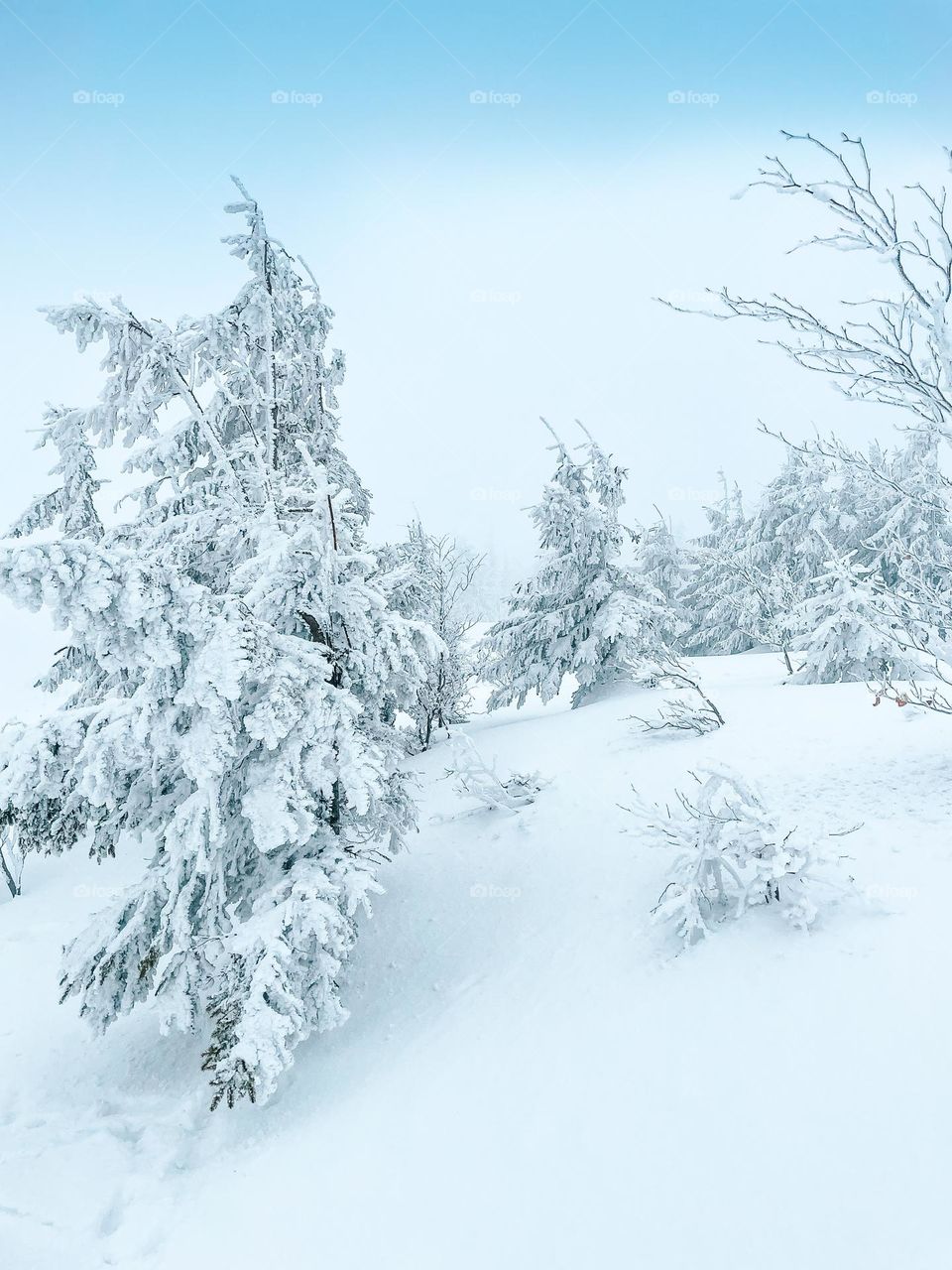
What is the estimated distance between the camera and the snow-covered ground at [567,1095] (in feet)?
12.5

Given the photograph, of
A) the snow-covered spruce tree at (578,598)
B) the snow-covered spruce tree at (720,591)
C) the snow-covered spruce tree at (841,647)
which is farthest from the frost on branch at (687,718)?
the snow-covered spruce tree at (720,591)

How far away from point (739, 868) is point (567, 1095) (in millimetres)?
2695

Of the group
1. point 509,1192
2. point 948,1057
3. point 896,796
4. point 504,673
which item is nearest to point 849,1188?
point 948,1057

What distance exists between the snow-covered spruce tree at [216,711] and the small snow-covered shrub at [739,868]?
2.99m

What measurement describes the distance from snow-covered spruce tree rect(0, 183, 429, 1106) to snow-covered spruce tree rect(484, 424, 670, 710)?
8.19 meters

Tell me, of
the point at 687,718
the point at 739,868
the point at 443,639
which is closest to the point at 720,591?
the point at 443,639

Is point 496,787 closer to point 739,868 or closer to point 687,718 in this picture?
point 687,718

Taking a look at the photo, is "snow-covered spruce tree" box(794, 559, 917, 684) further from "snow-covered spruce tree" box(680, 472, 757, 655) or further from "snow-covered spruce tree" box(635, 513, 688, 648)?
"snow-covered spruce tree" box(635, 513, 688, 648)

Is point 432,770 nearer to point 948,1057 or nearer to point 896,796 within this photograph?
point 896,796

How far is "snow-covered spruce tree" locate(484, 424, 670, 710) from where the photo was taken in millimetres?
15484

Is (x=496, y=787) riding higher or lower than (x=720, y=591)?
lower

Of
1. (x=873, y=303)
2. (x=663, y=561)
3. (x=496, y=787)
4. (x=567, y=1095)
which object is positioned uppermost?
(x=873, y=303)

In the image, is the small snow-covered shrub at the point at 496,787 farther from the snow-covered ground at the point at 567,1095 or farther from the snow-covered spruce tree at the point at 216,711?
the snow-covered spruce tree at the point at 216,711

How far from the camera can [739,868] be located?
250 inches
